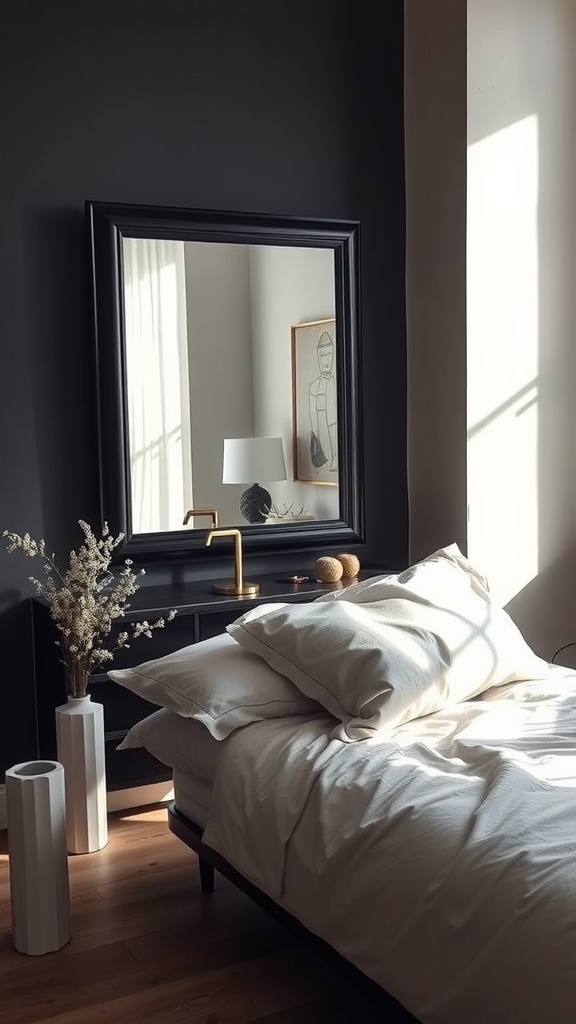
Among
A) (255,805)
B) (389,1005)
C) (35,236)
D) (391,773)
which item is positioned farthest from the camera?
(35,236)

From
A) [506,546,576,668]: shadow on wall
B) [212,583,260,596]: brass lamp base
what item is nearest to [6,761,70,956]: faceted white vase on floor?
[212,583,260,596]: brass lamp base

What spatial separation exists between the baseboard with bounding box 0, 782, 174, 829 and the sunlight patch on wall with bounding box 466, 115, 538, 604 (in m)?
1.40

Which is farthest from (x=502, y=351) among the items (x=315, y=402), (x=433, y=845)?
(x=433, y=845)

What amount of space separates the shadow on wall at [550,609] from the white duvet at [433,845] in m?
1.42

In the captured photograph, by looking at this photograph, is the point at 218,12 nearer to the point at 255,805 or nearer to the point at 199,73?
the point at 199,73

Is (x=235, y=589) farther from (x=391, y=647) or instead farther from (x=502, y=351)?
(x=502, y=351)

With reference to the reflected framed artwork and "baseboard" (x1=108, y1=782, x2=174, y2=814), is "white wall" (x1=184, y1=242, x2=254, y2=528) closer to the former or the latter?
the reflected framed artwork

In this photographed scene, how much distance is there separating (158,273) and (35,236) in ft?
1.39

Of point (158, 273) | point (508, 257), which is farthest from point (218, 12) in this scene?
point (508, 257)

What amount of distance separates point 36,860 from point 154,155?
235 centimetres

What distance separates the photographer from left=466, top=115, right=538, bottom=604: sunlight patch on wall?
394cm

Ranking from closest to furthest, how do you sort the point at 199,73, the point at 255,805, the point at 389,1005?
1. the point at 389,1005
2. the point at 255,805
3. the point at 199,73

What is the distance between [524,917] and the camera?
1.70 metres

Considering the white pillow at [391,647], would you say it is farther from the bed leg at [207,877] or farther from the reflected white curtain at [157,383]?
the reflected white curtain at [157,383]
